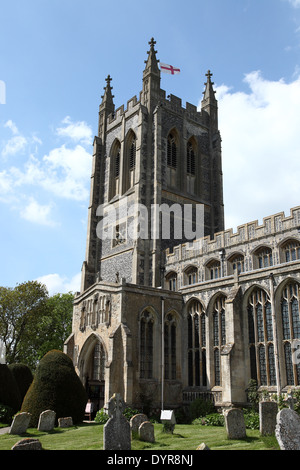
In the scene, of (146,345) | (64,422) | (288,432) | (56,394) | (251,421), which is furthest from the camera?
(146,345)

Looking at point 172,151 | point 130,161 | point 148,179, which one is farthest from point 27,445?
point 130,161

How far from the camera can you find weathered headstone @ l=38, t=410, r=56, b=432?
17.7m

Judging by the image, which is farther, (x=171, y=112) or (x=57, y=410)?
(x=171, y=112)

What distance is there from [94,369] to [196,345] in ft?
21.3

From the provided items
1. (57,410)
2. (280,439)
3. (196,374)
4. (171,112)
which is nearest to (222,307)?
(196,374)

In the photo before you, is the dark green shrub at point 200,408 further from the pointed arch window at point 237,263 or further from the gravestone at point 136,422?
the pointed arch window at point 237,263

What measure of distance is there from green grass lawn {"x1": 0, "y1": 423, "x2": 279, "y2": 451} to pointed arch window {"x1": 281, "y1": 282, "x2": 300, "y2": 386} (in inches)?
252

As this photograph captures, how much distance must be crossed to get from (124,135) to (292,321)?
84.5 ft

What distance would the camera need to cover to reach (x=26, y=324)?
4150 centimetres

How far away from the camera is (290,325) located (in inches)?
855

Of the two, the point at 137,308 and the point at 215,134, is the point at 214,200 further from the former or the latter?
the point at 137,308

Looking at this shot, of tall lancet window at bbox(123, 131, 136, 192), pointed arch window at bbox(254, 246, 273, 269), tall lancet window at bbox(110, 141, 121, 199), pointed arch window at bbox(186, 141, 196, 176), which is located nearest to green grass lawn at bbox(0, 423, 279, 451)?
pointed arch window at bbox(254, 246, 273, 269)

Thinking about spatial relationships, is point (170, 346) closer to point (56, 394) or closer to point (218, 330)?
point (218, 330)

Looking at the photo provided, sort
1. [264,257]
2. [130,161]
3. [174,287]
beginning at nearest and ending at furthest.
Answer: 1. [264,257]
2. [174,287]
3. [130,161]
